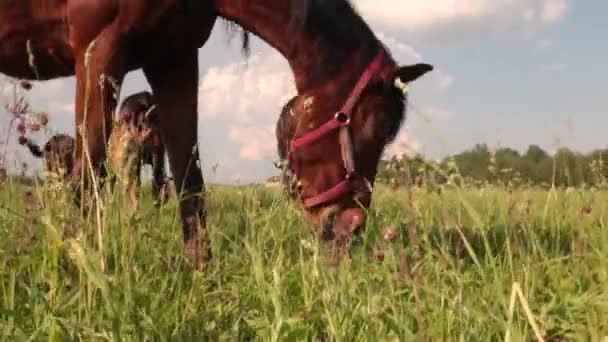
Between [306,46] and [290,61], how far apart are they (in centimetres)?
15

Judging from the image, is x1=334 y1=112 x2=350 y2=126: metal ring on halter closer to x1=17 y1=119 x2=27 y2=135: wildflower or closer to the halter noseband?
the halter noseband

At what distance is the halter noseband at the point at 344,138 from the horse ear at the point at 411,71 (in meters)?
0.12

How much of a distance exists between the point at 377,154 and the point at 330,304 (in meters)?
2.59

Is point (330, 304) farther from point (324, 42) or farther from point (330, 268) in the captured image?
point (324, 42)

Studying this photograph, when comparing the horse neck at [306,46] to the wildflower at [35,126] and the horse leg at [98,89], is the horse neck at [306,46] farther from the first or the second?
the wildflower at [35,126]

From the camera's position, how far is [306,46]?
4.91 metres

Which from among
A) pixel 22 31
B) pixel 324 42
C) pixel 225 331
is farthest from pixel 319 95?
pixel 225 331

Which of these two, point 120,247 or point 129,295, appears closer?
point 129,295

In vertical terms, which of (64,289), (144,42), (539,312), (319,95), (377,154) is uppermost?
(144,42)

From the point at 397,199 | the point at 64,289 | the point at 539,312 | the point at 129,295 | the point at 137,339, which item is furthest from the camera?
the point at 397,199

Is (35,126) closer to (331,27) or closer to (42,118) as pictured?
(42,118)

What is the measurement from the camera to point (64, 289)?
2520mm

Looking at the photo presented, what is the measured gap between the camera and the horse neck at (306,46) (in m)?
4.86

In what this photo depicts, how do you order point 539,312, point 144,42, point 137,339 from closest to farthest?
point 137,339, point 539,312, point 144,42
